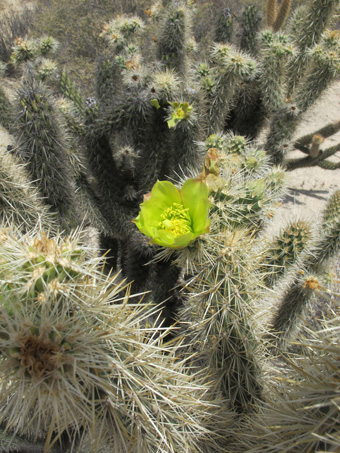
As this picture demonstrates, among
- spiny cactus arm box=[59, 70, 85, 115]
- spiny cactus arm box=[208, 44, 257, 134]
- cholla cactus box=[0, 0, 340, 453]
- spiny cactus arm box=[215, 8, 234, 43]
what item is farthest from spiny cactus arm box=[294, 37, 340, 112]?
spiny cactus arm box=[59, 70, 85, 115]

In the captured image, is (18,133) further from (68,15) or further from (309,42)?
(68,15)

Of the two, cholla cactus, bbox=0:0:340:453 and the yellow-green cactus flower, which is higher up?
the yellow-green cactus flower

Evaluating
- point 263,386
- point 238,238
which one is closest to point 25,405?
point 238,238

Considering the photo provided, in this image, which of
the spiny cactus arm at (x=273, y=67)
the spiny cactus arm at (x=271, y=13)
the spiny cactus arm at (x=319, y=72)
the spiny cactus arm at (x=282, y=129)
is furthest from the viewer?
the spiny cactus arm at (x=271, y=13)

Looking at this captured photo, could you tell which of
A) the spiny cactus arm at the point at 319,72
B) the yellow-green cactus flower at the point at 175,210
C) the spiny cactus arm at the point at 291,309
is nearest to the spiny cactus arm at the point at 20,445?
the yellow-green cactus flower at the point at 175,210

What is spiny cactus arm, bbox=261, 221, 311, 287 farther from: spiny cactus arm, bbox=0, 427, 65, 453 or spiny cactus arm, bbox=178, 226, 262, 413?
spiny cactus arm, bbox=0, 427, 65, 453

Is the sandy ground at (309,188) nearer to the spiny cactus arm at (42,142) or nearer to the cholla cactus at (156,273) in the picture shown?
the cholla cactus at (156,273)

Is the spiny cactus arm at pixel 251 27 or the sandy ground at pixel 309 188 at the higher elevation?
the spiny cactus arm at pixel 251 27

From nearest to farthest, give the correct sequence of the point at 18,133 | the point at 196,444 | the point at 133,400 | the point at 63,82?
1. the point at 133,400
2. the point at 196,444
3. the point at 18,133
4. the point at 63,82
